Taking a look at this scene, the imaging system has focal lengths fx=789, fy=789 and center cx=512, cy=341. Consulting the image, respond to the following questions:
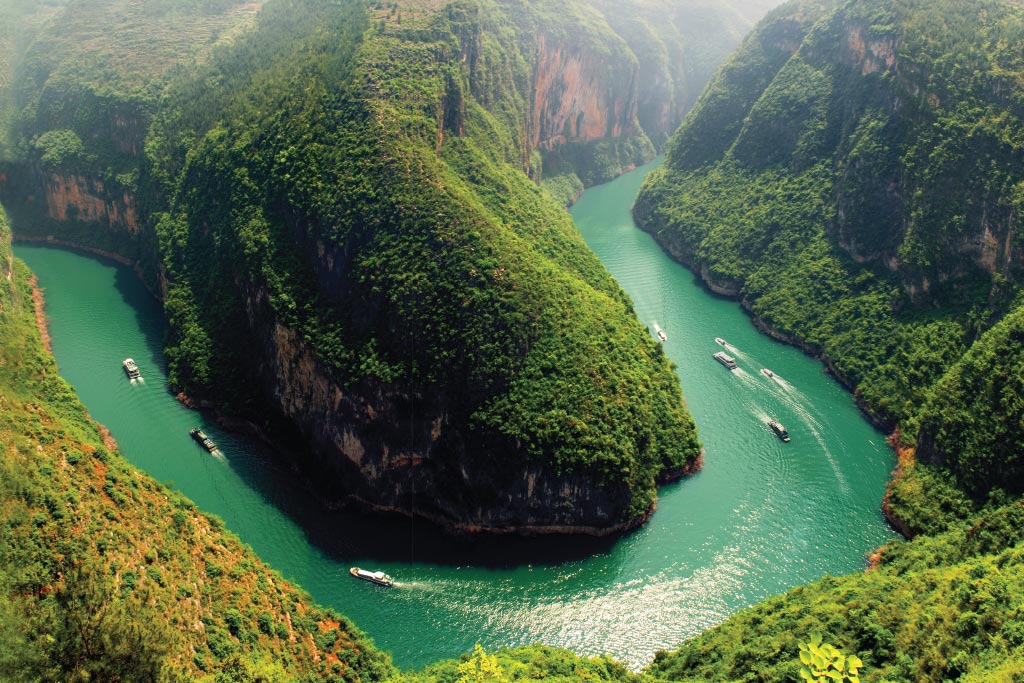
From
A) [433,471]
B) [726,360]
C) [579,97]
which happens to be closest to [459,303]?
[433,471]

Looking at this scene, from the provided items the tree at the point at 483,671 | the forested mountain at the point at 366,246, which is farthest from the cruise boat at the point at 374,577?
the tree at the point at 483,671

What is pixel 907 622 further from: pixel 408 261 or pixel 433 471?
pixel 408 261

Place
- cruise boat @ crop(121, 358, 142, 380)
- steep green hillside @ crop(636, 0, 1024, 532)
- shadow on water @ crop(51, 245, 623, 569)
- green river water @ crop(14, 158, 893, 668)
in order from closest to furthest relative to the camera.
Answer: green river water @ crop(14, 158, 893, 668), shadow on water @ crop(51, 245, 623, 569), steep green hillside @ crop(636, 0, 1024, 532), cruise boat @ crop(121, 358, 142, 380)

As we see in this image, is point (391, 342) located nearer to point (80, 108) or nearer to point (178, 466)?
point (178, 466)

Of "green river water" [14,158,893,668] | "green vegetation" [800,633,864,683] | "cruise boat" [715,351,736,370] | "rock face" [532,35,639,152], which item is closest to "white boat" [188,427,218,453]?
"green river water" [14,158,893,668]

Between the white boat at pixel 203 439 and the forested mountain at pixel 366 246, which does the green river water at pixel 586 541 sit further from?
the forested mountain at pixel 366 246

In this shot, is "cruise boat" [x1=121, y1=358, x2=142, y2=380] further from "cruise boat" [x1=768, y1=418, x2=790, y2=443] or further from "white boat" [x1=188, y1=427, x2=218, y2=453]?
"cruise boat" [x1=768, y1=418, x2=790, y2=443]

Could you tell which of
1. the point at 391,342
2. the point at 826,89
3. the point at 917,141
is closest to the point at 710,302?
the point at 917,141
